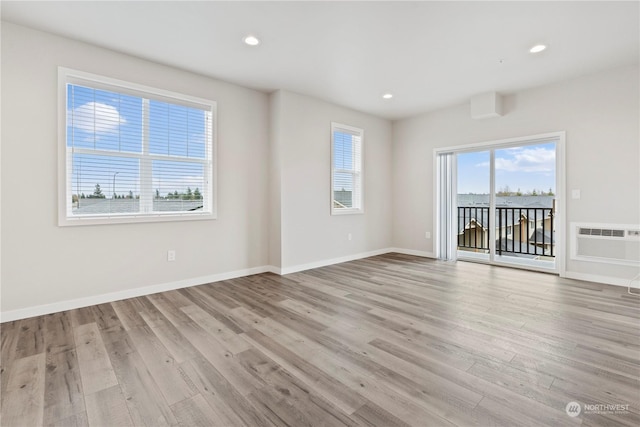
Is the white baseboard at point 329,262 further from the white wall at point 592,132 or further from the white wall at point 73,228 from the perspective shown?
the white wall at point 592,132

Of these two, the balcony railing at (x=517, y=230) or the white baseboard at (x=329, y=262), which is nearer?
the white baseboard at (x=329, y=262)

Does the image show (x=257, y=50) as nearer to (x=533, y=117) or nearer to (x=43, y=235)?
(x=43, y=235)

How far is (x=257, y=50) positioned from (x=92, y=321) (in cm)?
312

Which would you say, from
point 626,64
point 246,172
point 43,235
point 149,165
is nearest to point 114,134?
point 149,165

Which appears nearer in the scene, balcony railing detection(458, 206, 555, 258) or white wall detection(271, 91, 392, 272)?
white wall detection(271, 91, 392, 272)

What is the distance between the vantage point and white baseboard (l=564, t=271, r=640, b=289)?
12.3 feet

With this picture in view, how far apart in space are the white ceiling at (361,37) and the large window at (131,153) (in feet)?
1.56

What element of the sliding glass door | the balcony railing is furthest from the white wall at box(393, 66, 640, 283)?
the balcony railing

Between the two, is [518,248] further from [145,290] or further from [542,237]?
[145,290]

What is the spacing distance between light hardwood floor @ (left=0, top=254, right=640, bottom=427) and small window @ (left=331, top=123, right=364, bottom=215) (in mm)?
2254

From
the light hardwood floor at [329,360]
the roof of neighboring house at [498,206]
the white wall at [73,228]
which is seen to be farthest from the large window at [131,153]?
the roof of neighboring house at [498,206]

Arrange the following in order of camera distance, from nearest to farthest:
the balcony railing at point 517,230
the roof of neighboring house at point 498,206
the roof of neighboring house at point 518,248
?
the roof of neighboring house at point 498,206
the balcony railing at point 517,230
the roof of neighboring house at point 518,248

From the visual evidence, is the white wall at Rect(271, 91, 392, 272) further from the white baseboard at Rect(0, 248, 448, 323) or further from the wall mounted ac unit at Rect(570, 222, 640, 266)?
the wall mounted ac unit at Rect(570, 222, 640, 266)

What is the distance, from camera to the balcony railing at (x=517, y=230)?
480 centimetres
